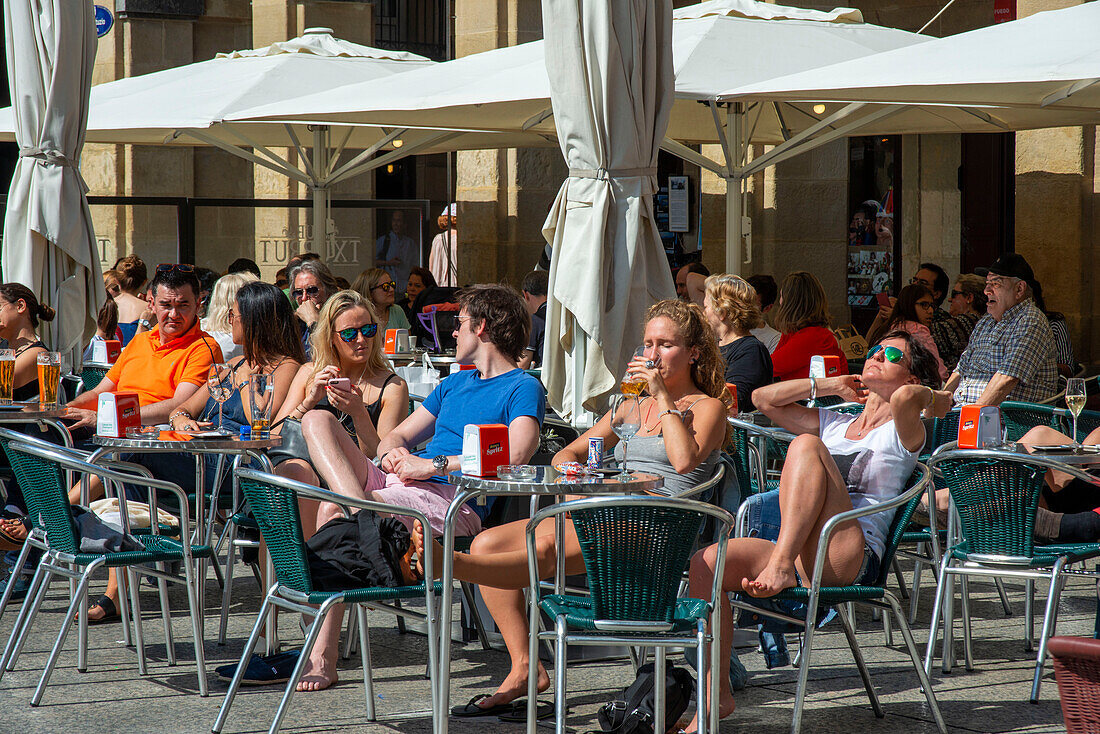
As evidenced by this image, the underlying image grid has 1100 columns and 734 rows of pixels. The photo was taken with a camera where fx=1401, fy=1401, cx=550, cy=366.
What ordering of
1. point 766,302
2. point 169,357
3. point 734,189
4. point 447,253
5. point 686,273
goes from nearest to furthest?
point 169,357
point 766,302
point 734,189
point 686,273
point 447,253

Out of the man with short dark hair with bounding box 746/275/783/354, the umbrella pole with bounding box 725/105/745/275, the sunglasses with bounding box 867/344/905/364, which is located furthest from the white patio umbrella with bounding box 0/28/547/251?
the sunglasses with bounding box 867/344/905/364

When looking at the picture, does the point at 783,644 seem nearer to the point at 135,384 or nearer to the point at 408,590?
the point at 408,590

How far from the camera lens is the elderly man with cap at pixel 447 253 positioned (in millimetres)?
13398

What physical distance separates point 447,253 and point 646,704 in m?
9.78

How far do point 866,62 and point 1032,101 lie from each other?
0.87m

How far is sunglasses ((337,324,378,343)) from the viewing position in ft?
18.5

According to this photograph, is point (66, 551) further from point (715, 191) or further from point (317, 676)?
point (715, 191)

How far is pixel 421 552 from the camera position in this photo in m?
4.30

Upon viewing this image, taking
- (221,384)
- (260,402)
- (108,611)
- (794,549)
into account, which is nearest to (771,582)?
(794,549)

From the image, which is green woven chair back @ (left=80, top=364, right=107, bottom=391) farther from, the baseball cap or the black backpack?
the baseball cap

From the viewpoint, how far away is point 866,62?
7.14 m

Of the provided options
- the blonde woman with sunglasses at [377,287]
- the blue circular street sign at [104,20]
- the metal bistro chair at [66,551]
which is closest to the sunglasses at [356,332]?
the metal bistro chair at [66,551]

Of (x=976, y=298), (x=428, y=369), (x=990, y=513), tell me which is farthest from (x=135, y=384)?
(x=976, y=298)

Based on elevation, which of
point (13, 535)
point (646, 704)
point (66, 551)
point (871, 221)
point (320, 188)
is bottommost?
point (646, 704)
